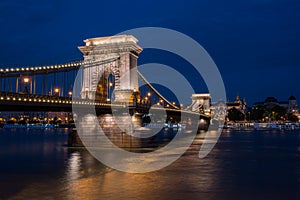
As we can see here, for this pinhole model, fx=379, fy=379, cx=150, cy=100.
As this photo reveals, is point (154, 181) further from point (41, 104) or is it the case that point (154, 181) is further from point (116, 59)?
point (116, 59)

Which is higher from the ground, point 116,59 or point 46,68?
point 116,59

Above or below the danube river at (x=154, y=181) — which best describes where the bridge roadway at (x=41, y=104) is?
above

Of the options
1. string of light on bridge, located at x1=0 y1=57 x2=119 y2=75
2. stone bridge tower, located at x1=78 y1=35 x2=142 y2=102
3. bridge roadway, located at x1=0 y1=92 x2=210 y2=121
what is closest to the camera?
bridge roadway, located at x1=0 y1=92 x2=210 y2=121

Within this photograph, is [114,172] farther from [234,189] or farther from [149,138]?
[149,138]

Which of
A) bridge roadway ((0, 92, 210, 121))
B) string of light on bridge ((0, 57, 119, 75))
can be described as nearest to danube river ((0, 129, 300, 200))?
bridge roadway ((0, 92, 210, 121))

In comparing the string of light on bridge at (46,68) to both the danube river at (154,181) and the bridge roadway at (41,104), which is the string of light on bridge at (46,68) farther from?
the danube river at (154,181)

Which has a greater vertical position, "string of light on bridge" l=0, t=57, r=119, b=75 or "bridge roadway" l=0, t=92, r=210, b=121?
"string of light on bridge" l=0, t=57, r=119, b=75

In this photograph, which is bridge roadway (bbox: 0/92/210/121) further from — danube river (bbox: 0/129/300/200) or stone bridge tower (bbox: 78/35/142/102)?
stone bridge tower (bbox: 78/35/142/102)

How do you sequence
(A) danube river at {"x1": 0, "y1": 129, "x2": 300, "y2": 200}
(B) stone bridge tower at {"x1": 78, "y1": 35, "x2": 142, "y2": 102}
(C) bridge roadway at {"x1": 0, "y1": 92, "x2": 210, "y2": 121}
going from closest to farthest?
1. (A) danube river at {"x1": 0, "y1": 129, "x2": 300, "y2": 200}
2. (C) bridge roadway at {"x1": 0, "y1": 92, "x2": 210, "y2": 121}
3. (B) stone bridge tower at {"x1": 78, "y1": 35, "x2": 142, "y2": 102}

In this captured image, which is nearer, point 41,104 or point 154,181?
point 154,181

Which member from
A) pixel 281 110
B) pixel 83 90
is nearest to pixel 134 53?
pixel 83 90

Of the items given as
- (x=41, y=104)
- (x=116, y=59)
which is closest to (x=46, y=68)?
(x=41, y=104)

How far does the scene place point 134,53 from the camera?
61.9 metres

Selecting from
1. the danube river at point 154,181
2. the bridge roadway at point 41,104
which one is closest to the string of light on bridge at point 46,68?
the bridge roadway at point 41,104
